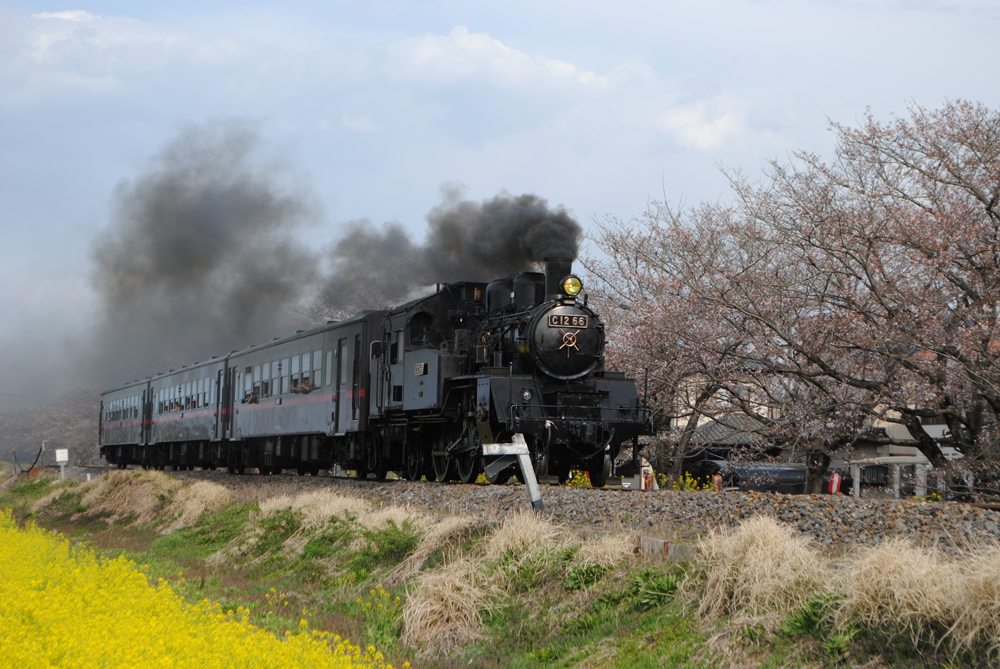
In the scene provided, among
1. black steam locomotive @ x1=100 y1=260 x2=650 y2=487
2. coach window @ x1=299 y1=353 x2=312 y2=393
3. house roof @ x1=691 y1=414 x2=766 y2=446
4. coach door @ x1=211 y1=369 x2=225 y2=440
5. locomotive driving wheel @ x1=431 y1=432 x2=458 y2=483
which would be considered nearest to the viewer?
black steam locomotive @ x1=100 y1=260 x2=650 y2=487

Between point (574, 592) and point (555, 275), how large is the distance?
8.51 m

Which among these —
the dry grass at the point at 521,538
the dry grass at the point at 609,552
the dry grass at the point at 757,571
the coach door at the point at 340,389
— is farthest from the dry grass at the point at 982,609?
the coach door at the point at 340,389

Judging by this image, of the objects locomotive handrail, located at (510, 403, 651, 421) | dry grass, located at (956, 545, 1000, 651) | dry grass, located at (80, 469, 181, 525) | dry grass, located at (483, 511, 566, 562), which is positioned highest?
locomotive handrail, located at (510, 403, 651, 421)

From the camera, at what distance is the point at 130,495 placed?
64.1ft

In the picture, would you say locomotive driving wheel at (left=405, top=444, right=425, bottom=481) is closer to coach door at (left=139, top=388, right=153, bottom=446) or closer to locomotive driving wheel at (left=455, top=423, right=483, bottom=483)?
locomotive driving wheel at (left=455, top=423, right=483, bottom=483)

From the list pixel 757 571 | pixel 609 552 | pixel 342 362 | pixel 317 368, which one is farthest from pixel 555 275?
pixel 757 571

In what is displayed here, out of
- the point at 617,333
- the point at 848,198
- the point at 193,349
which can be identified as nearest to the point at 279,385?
the point at 617,333

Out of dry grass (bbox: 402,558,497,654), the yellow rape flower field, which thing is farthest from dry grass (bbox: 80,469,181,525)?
dry grass (bbox: 402,558,497,654)

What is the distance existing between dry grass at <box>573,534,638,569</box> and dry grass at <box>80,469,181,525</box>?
12142mm

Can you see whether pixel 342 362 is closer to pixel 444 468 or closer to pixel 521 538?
pixel 444 468

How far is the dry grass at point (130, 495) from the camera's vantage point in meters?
18.0

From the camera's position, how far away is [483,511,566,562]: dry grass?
27.8 ft

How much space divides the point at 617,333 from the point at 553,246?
3707 millimetres

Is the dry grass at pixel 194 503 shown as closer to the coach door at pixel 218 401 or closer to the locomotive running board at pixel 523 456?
the locomotive running board at pixel 523 456
